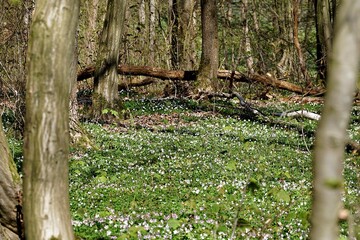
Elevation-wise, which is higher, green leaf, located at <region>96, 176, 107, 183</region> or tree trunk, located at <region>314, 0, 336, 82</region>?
tree trunk, located at <region>314, 0, 336, 82</region>

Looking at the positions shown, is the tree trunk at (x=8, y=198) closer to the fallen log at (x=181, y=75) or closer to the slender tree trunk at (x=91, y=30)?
the fallen log at (x=181, y=75)

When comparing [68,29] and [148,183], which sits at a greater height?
[68,29]

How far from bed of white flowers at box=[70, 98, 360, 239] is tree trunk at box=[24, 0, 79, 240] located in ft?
2.12

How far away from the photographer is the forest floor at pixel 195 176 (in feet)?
21.6

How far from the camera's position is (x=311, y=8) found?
3925 centimetres

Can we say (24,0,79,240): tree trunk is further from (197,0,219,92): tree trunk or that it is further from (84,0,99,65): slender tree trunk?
(84,0,99,65): slender tree trunk

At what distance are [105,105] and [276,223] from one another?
32.6ft

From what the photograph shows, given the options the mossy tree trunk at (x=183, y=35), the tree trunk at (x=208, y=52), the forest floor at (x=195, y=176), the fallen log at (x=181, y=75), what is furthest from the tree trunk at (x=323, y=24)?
the mossy tree trunk at (x=183, y=35)

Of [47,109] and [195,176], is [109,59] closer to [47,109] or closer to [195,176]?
[195,176]

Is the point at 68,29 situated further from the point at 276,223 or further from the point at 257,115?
the point at 257,115

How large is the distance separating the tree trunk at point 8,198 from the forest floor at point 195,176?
3.47ft

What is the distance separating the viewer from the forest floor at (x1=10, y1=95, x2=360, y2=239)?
6590 millimetres

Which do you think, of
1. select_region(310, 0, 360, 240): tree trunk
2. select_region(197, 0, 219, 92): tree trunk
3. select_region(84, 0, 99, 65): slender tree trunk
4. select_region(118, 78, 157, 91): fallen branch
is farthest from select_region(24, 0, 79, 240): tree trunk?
select_region(84, 0, 99, 65): slender tree trunk

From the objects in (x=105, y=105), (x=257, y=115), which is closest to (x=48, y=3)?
(x=105, y=105)
